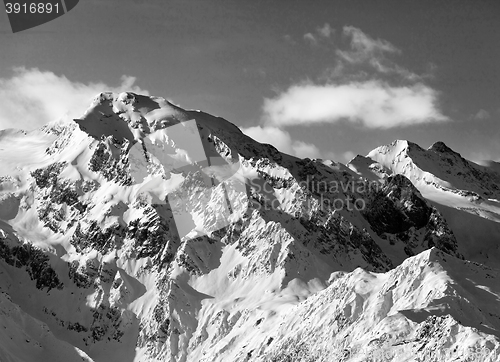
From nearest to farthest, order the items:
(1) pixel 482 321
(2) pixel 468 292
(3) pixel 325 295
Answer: (1) pixel 482 321 → (2) pixel 468 292 → (3) pixel 325 295

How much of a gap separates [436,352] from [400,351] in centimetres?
814

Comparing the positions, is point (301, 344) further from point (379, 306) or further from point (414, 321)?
point (414, 321)

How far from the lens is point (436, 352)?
5330 inches

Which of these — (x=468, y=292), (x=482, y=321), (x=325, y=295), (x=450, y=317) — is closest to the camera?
(x=450, y=317)

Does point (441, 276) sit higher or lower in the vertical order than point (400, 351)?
higher

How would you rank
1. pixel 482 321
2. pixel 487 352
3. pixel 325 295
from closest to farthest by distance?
pixel 487 352 < pixel 482 321 < pixel 325 295

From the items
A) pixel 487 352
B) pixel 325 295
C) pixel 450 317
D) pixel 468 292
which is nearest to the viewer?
pixel 487 352

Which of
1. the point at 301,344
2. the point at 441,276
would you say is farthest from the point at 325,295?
the point at 441,276

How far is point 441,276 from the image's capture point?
6658 inches

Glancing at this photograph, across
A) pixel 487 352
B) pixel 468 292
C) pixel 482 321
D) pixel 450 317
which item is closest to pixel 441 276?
pixel 468 292

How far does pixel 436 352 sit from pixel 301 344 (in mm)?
47050

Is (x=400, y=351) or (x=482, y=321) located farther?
(x=482, y=321)

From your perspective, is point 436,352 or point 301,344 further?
point 301,344

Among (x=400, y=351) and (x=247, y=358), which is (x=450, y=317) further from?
(x=247, y=358)
